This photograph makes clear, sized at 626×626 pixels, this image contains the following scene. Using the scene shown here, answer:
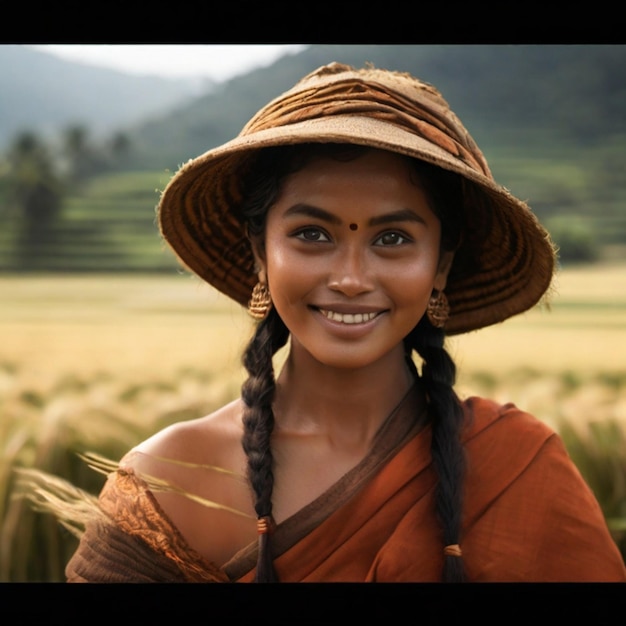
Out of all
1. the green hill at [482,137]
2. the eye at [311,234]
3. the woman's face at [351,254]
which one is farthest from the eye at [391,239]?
the green hill at [482,137]

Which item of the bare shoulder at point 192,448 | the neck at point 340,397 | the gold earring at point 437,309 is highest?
the gold earring at point 437,309

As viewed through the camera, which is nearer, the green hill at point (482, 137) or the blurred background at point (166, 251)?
the blurred background at point (166, 251)

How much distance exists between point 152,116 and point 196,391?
4.39 ft

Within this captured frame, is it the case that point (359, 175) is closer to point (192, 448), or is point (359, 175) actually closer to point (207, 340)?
point (192, 448)

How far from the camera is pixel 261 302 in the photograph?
184cm

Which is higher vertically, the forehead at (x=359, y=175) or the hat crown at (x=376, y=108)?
the hat crown at (x=376, y=108)

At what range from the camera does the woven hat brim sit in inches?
65.4

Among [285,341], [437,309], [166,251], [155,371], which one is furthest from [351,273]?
[166,251]

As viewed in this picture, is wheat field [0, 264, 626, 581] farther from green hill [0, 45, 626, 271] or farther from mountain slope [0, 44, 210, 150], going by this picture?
mountain slope [0, 44, 210, 150]

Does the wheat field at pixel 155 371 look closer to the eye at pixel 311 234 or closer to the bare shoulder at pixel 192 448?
the bare shoulder at pixel 192 448

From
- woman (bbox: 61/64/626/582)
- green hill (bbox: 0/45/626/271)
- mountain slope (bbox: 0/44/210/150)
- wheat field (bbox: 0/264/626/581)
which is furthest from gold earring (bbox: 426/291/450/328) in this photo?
mountain slope (bbox: 0/44/210/150)

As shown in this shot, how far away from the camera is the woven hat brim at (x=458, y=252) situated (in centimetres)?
166

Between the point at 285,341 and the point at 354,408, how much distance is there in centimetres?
26

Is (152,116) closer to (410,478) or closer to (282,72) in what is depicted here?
(282,72)
